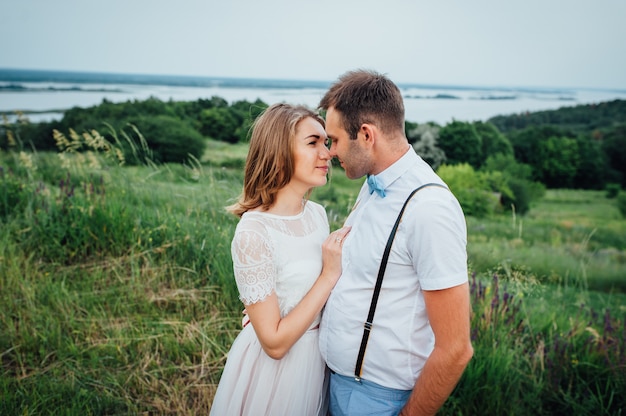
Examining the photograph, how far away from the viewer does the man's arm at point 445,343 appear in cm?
150

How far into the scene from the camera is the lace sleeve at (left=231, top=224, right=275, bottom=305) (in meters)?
1.86

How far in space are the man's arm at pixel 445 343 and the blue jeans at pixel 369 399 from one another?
141 mm

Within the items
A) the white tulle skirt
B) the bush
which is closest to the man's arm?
the white tulle skirt

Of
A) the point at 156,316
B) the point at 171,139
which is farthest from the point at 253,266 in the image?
the point at 171,139

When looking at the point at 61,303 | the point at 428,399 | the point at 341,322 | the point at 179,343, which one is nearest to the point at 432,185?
the point at 341,322

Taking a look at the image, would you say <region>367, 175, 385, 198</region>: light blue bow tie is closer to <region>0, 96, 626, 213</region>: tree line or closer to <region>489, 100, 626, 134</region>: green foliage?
<region>0, 96, 626, 213</region>: tree line

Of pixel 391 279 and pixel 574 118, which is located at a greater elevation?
pixel 574 118

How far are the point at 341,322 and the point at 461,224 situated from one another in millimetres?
630

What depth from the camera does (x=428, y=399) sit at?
5.30ft

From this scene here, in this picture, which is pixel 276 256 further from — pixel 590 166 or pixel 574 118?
pixel 574 118

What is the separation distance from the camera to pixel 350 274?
177 cm

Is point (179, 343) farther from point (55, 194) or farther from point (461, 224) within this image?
point (55, 194)

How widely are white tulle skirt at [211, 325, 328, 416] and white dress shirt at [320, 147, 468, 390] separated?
246mm

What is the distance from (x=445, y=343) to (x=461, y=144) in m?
15.0
